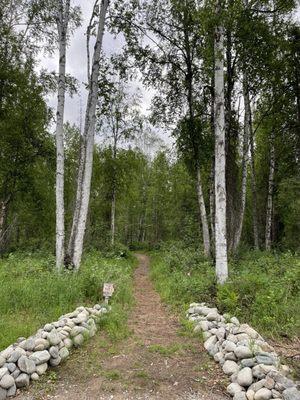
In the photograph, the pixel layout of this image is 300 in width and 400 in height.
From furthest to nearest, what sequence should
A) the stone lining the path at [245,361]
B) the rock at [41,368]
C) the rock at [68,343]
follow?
1. the rock at [68,343]
2. the rock at [41,368]
3. the stone lining the path at [245,361]

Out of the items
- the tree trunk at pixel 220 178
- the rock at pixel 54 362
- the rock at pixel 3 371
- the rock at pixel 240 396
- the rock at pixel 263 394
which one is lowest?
the rock at pixel 240 396

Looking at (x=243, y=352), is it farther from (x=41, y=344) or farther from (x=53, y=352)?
(x=41, y=344)

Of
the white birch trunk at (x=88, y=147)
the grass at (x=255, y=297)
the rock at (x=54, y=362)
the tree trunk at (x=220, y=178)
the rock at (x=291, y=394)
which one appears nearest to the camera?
the rock at (x=291, y=394)

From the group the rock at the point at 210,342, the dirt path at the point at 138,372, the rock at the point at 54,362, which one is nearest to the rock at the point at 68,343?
the dirt path at the point at 138,372

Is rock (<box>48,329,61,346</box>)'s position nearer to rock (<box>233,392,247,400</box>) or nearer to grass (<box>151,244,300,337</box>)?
rock (<box>233,392,247,400</box>)

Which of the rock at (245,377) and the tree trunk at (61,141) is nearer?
the rock at (245,377)

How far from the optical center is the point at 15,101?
15.6 meters

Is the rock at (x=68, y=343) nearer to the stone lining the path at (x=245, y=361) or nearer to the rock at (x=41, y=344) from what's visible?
the rock at (x=41, y=344)

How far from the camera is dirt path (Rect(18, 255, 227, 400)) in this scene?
3.94m

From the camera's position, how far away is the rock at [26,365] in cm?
413

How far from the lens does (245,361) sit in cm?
425

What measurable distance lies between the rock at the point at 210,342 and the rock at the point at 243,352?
0.64m

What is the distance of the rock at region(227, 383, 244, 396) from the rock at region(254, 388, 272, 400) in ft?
0.88

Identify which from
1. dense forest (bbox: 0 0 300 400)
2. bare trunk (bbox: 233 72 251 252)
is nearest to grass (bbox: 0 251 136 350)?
dense forest (bbox: 0 0 300 400)
